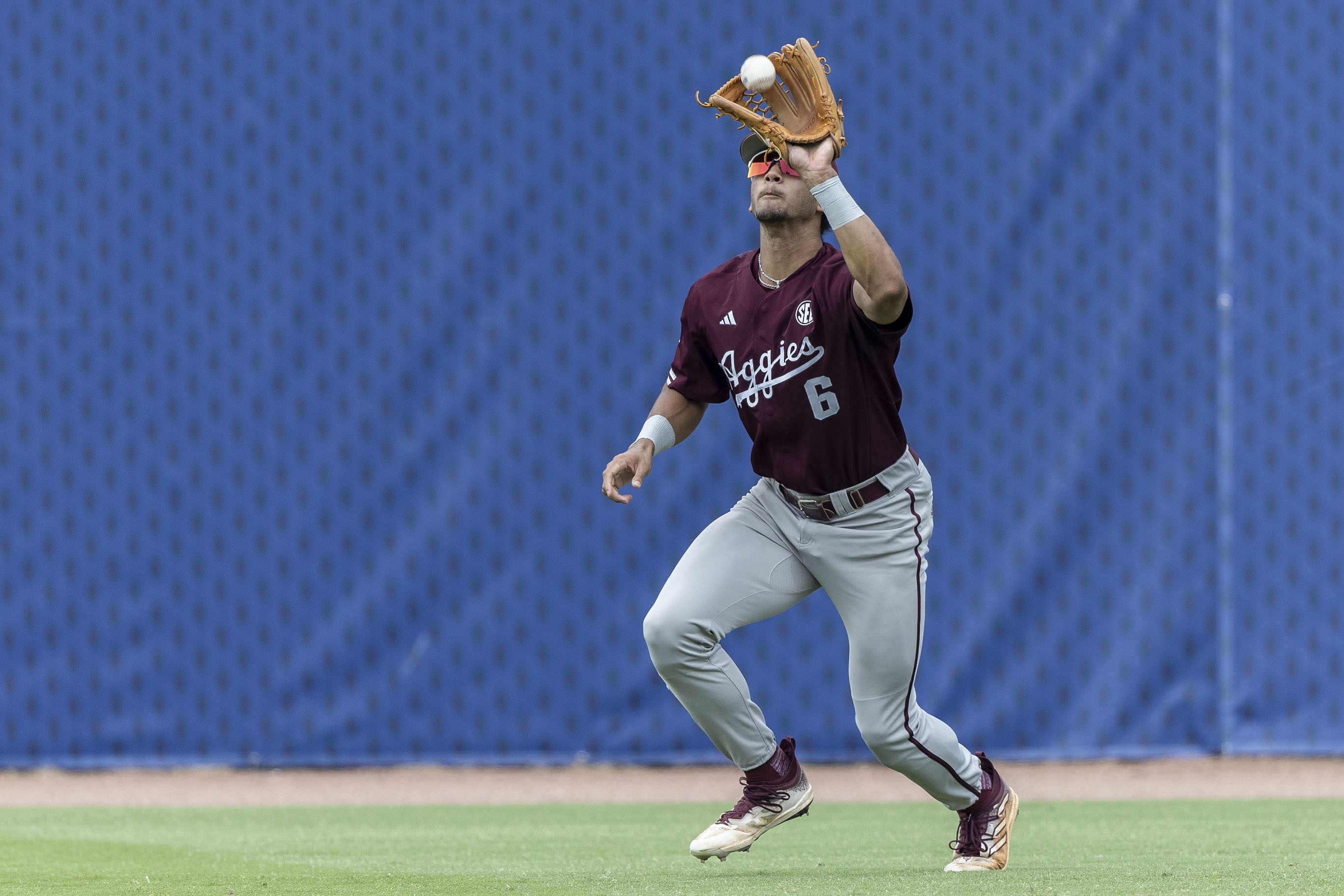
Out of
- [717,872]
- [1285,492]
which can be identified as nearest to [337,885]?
[717,872]

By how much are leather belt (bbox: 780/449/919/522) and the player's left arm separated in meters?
0.42

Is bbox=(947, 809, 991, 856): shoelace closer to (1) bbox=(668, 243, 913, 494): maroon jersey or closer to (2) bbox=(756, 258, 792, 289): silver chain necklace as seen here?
(1) bbox=(668, 243, 913, 494): maroon jersey

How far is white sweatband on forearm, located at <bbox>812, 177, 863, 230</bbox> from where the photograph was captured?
3.40m

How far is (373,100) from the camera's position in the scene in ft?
21.1

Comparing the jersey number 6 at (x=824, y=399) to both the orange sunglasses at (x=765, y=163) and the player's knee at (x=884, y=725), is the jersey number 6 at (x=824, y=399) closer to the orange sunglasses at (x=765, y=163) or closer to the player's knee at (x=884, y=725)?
the orange sunglasses at (x=765, y=163)

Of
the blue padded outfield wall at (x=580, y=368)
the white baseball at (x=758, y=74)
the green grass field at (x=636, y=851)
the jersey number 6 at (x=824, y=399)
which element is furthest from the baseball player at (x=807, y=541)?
the blue padded outfield wall at (x=580, y=368)

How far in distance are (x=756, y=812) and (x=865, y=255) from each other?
4.25 feet

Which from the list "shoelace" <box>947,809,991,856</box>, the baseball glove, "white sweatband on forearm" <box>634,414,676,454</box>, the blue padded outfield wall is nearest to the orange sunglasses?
the baseball glove

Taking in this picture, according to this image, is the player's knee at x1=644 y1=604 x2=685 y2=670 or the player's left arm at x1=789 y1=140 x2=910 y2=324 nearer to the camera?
the player's left arm at x1=789 y1=140 x2=910 y2=324

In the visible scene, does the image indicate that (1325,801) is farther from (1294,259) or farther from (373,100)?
(373,100)

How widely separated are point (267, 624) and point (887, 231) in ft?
9.34

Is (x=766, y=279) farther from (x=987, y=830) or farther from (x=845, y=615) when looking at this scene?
(x=987, y=830)

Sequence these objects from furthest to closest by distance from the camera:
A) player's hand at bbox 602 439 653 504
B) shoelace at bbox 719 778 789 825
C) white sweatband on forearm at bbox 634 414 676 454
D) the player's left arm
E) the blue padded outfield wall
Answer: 1. the blue padded outfield wall
2. white sweatband on forearm at bbox 634 414 676 454
3. shoelace at bbox 719 778 789 825
4. player's hand at bbox 602 439 653 504
5. the player's left arm

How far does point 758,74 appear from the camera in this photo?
11.3 feet
